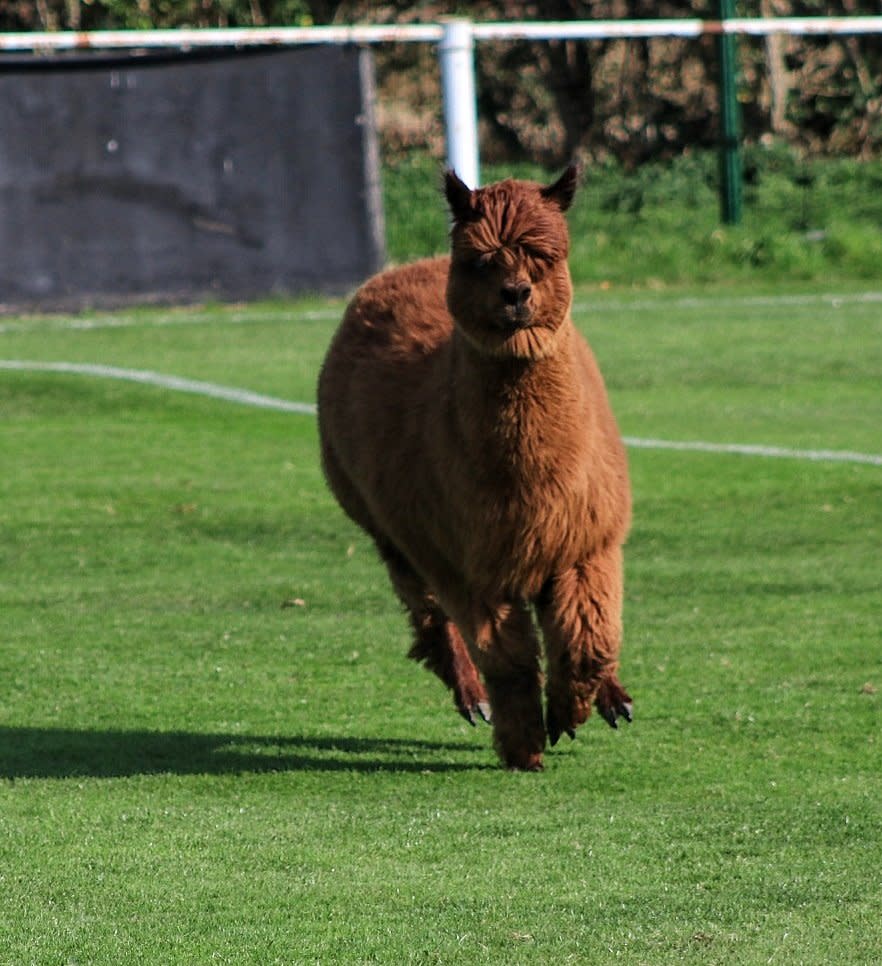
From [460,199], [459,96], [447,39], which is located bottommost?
[460,199]

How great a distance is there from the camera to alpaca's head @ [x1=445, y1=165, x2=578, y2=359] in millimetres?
5238

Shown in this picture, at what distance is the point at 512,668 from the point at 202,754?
3.97 feet

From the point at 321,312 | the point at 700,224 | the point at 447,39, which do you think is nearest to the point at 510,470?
the point at 321,312

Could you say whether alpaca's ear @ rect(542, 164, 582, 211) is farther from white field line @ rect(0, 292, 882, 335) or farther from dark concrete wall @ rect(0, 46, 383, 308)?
dark concrete wall @ rect(0, 46, 383, 308)

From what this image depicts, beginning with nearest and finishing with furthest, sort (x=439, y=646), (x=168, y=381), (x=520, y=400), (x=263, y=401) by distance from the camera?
(x=520, y=400) < (x=439, y=646) < (x=263, y=401) < (x=168, y=381)

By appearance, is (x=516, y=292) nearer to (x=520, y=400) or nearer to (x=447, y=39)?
(x=520, y=400)

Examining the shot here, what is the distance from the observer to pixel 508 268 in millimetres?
5238

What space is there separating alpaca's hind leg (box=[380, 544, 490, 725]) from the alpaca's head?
1473 millimetres

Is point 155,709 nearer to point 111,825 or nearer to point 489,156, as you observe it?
point 111,825

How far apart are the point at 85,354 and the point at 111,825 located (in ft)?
35.2

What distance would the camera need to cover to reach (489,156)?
2669 centimetres

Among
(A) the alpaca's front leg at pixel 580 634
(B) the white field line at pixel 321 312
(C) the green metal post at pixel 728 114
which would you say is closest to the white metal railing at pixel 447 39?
(C) the green metal post at pixel 728 114

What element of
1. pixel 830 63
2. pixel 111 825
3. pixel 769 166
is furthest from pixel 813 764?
pixel 830 63

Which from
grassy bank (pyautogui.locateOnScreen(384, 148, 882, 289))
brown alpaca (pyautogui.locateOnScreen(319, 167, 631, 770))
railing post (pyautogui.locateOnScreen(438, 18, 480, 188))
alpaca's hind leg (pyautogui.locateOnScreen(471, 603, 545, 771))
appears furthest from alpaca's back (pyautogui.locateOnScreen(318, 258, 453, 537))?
grassy bank (pyautogui.locateOnScreen(384, 148, 882, 289))
